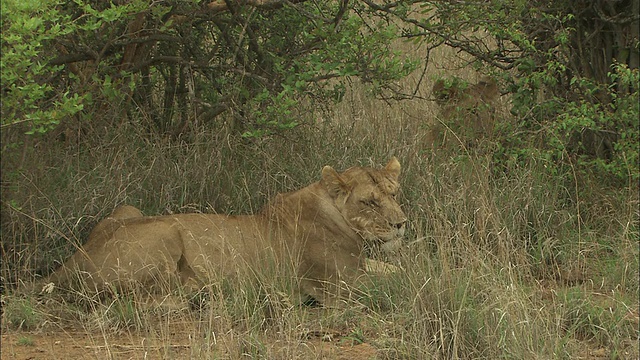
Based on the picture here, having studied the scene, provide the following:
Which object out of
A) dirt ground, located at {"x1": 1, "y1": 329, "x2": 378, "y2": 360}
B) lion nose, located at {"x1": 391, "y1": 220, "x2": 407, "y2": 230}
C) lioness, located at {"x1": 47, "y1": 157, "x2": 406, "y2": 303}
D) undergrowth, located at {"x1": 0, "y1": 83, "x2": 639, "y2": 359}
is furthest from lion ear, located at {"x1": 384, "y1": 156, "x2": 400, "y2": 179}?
dirt ground, located at {"x1": 1, "y1": 329, "x2": 378, "y2": 360}

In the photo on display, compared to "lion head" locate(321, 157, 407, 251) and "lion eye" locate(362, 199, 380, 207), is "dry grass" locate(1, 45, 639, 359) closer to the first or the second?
"lion head" locate(321, 157, 407, 251)

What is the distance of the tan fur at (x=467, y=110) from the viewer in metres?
7.25

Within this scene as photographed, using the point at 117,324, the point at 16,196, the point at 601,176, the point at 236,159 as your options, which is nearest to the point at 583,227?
the point at 601,176

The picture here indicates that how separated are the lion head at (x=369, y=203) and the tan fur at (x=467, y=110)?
109cm

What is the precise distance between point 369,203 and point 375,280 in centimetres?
55

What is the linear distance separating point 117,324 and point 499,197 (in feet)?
8.51

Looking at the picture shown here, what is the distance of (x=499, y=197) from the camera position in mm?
6523

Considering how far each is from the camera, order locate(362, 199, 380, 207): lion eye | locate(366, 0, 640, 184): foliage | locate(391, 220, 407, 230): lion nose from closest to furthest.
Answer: locate(391, 220, 407, 230): lion nose, locate(362, 199, 380, 207): lion eye, locate(366, 0, 640, 184): foliage

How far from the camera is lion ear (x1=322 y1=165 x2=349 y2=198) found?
6.00 m

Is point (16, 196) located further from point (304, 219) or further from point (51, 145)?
point (304, 219)

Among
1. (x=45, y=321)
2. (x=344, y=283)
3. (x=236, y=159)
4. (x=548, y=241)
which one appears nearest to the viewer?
(x=45, y=321)

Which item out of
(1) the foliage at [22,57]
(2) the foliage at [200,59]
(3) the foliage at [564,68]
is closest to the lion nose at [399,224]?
(2) the foliage at [200,59]

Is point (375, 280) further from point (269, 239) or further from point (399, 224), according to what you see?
point (269, 239)

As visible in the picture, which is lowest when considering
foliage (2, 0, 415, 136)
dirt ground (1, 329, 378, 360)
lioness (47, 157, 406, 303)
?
dirt ground (1, 329, 378, 360)
